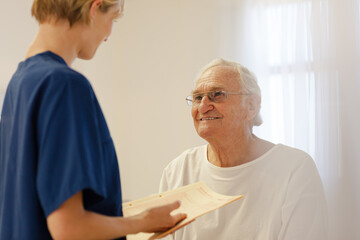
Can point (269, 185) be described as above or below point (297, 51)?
below

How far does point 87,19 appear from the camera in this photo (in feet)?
2.77

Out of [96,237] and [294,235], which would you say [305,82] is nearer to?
[294,235]

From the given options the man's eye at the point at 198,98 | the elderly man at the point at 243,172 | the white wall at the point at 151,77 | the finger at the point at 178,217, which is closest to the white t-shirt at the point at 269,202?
the elderly man at the point at 243,172

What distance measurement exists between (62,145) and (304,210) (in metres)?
1.16

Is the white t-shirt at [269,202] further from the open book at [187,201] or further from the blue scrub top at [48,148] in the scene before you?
the blue scrub top at [48,148]

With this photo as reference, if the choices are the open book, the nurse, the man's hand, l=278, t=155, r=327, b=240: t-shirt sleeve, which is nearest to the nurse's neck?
the nurse

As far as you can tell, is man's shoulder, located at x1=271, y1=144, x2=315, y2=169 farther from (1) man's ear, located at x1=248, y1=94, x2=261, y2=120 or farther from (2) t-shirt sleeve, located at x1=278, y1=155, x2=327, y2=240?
(1) man's ear, located at x1=248, y1=94, x2=261, y2=120

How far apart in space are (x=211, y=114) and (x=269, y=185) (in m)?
0.44

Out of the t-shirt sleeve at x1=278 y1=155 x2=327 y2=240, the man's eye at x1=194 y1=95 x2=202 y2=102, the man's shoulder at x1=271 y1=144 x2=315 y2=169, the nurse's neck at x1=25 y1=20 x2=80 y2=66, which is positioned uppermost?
the nurse's neck at x1=25 y1=20 x2=80 y2=66

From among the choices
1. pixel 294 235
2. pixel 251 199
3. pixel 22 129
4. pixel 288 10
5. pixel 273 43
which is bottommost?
pixel 294 235

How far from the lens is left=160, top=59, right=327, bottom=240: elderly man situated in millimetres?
1540

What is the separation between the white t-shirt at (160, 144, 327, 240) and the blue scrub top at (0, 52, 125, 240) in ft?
3.09

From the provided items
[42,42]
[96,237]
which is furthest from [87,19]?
[96,237]

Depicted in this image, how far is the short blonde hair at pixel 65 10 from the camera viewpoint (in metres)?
0.82
